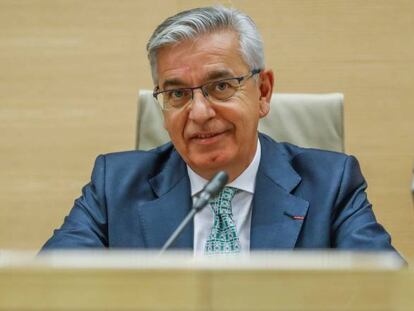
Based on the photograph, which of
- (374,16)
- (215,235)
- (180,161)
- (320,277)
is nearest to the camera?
(320,277)

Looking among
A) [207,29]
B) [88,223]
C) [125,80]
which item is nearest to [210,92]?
[207,29]

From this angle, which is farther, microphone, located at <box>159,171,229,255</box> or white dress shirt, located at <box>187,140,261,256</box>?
white dress shirt, located at <box>187,140,261,256</box>

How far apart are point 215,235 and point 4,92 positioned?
144 cm

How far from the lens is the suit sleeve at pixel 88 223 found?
1.62 metres

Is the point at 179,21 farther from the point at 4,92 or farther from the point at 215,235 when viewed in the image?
the point at 4,92

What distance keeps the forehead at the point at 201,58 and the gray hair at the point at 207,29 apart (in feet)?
0.05

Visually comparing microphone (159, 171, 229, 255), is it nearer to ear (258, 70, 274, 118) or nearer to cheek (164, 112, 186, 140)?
cheek (164, 112, 186, 140)

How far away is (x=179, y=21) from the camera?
5.39 feet

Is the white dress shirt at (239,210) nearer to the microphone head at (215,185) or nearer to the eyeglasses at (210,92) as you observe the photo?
the eyeglasses at (210,92)

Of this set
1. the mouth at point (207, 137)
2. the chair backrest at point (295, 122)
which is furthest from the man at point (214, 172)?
the chair backrest at point (295, 122)

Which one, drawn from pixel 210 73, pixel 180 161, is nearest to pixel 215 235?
pixel 180 161

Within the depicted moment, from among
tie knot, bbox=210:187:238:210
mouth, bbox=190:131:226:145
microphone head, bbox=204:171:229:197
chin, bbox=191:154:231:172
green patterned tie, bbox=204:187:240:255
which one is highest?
mouth, bbox=190:131:226:145

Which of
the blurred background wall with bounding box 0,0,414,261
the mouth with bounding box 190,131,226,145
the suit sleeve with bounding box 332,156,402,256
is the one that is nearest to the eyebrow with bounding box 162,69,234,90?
the mouth with bounding box 190,131,226,145

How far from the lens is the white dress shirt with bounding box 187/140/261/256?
1650 mm
